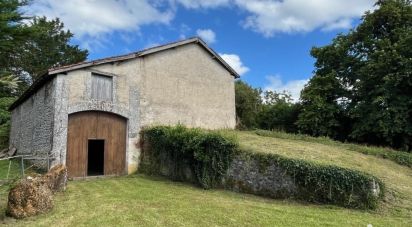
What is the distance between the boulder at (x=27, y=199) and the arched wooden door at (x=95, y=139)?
571 cm

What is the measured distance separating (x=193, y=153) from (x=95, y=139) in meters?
4.83

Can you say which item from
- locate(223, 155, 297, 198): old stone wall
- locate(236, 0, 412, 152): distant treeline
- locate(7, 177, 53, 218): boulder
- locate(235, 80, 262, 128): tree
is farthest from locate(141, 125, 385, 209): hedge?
locate(235, 80, 262, 128): tree

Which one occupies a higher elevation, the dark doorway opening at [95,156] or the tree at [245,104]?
the tree at [245,104]

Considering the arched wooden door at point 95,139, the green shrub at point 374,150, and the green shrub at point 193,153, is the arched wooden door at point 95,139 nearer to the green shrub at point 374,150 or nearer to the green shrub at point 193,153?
the green shrub at point 193,153

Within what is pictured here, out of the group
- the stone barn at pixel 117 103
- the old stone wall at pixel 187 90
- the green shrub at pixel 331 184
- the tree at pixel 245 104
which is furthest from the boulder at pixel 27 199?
the tree at pixel 245 104

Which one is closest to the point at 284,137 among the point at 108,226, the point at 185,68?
the point at 185,68

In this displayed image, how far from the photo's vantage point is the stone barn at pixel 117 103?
48.7 feet

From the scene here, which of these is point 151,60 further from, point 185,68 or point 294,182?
point 294,182

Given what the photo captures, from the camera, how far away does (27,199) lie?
884 cm

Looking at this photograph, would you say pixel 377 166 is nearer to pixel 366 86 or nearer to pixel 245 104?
pixel 366 86

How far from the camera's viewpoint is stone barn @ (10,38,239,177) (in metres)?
14.9

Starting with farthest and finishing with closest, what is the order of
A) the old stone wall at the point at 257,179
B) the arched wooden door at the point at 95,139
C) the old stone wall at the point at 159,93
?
1. the old stone wall at the point at 159,93
2. the arched wooden door at the point at 95,139
3. the old stone wall at the point at 257,179

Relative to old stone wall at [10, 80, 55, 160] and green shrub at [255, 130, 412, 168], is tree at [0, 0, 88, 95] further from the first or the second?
green shrub at [255, 130, 412, 168]

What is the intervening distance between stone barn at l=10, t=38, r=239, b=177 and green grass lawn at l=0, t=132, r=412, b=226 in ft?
8.37
